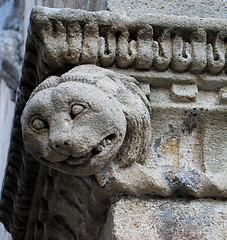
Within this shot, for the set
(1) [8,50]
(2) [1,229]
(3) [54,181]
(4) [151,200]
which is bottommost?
(2) [1,229]

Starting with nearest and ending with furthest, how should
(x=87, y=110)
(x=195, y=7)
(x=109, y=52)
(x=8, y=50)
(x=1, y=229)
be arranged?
1. (x=87, y=110)
2. (x=109, y=52)
3. (x=195, y=7)
4. (x=1, y=229)
5. (x=8, y=50)

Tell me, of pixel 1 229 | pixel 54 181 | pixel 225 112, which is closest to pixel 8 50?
pixel 1 229

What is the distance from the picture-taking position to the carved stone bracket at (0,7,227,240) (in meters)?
2.21

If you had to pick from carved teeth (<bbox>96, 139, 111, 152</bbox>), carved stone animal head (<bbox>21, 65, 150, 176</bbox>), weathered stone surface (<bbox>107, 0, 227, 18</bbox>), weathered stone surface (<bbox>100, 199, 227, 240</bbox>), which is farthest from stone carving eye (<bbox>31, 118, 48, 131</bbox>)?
weathered stone surface (<bbox>107, 0, 227, 18</bbox>)

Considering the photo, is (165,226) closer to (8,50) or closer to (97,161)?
(97,161)

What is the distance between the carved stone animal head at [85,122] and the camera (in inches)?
86.2

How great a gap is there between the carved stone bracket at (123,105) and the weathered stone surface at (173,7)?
0.31ft

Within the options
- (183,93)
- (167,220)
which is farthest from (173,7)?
(167,220)

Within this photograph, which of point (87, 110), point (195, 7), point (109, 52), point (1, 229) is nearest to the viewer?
point (87, 110)

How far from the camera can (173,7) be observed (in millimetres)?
2523

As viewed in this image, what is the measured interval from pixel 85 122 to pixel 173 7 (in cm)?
50

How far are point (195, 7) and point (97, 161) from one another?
22.5 inches

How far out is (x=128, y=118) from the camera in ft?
7.45

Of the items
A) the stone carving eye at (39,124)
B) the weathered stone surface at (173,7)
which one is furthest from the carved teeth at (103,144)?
the weathered stone surface at (173,7)
